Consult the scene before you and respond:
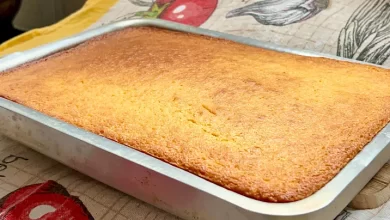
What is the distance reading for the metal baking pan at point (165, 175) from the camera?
541 mm

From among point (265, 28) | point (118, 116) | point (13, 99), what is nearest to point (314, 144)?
point (118, 116)

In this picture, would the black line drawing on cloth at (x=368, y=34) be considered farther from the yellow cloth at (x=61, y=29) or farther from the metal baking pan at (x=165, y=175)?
the yellow cloth at (x=61, y=29)

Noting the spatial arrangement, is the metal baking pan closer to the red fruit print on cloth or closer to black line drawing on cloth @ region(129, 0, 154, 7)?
the red fruit print on cloth

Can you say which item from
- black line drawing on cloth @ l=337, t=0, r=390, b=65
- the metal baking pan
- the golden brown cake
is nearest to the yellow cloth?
the golden brown cake

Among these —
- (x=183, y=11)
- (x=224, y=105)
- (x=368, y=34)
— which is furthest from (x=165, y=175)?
(x=183, y=11)

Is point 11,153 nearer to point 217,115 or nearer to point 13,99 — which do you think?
point 13,99

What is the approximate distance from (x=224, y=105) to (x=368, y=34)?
49 cm

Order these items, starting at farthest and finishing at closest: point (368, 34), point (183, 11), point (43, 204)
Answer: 1. point (183, 11)
2. point (368, 34)
3. point (43, 204)

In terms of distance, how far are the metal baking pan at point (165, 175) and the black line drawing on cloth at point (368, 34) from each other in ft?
1.36

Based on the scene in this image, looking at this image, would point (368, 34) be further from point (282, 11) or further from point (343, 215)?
point (343, 215)

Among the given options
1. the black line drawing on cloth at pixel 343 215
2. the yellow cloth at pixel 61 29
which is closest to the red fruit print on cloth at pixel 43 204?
the black line drawing on cloth at pixel 343 215

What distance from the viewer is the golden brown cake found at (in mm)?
615

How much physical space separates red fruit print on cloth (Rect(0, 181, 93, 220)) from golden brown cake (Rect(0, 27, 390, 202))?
0.10 meters

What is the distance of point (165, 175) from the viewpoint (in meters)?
0.60
